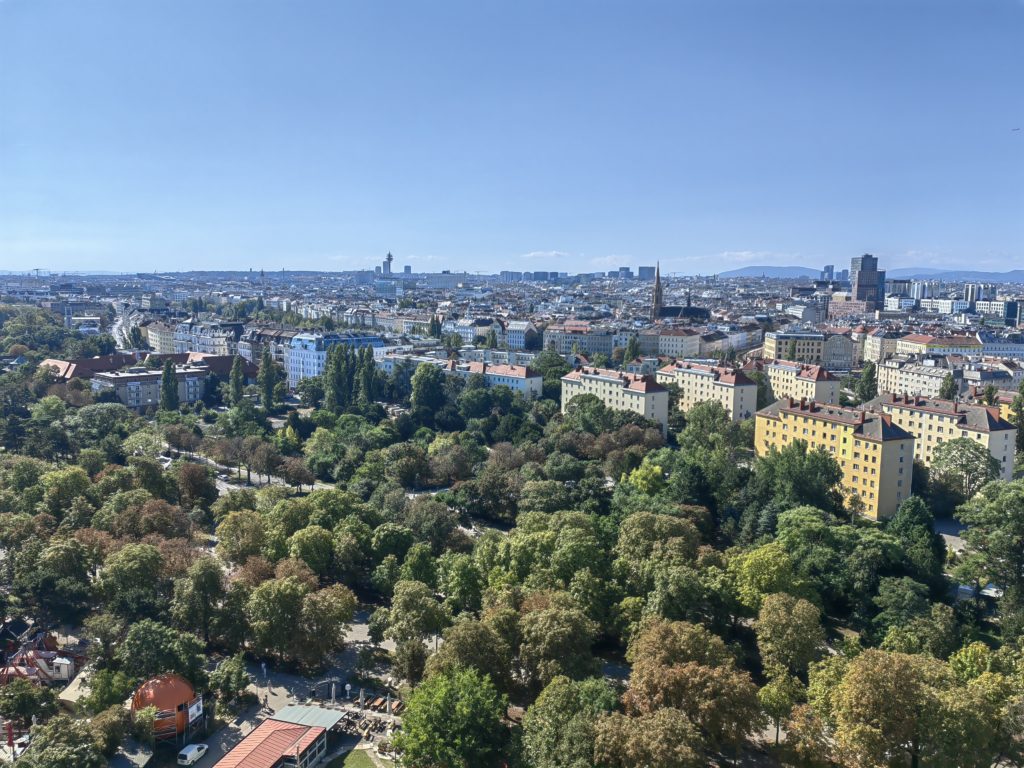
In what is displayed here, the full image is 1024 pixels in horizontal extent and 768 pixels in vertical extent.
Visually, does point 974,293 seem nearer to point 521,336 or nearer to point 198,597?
point 521,336

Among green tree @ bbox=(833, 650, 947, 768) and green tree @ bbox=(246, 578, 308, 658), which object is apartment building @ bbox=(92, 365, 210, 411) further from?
green tree @ bbox=(833, 650, 947, 768)

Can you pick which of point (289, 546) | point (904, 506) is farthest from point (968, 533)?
point (289, 546)

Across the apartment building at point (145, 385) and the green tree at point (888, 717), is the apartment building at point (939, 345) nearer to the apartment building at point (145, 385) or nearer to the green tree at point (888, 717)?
the apartment building at point (145, 385)

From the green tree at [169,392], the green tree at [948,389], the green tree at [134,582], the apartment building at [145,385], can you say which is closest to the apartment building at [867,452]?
the green tree at [948,389]

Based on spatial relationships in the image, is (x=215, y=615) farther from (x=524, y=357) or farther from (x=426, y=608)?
(x=524, y=357)

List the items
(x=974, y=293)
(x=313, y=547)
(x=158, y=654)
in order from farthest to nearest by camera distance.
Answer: (x=974, y=293) < (x=313, y=547) < (x=158, y=654)

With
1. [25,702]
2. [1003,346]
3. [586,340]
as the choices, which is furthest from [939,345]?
[25,702]
